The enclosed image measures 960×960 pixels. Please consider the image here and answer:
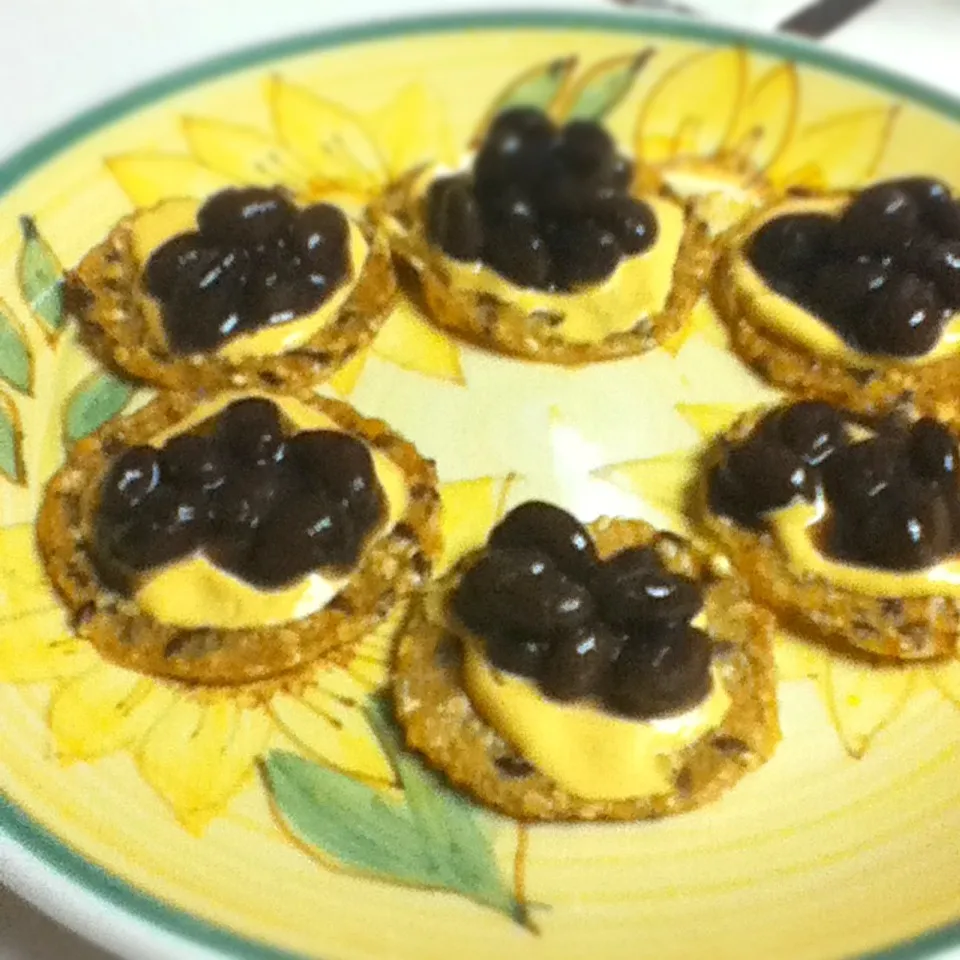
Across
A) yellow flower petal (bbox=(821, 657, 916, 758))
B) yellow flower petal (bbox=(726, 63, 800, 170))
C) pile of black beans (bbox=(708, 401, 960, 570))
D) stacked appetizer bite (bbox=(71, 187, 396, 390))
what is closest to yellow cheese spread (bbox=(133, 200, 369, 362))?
stacked appetizer bite (bbox=(71, 187, 396, 390))

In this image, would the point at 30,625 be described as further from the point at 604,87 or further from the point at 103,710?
the point at 604,87

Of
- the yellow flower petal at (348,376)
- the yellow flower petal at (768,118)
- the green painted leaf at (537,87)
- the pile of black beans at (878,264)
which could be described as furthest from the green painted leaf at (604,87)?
the yellow flower petal at (348,376)

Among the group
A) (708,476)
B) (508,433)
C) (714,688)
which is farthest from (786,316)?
(714,688)

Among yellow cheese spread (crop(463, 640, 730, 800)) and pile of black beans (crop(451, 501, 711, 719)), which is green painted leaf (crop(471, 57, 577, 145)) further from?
yellow cheese spread (crop(463, 640, 730, 800))

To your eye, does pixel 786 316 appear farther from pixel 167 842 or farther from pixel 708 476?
pixel 167 842

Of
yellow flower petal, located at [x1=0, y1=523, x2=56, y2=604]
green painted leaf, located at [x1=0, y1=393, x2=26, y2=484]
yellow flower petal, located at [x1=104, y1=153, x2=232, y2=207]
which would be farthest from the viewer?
yellow flower petal, located at [x1=104, y1=153, x2=232, y2=207]
